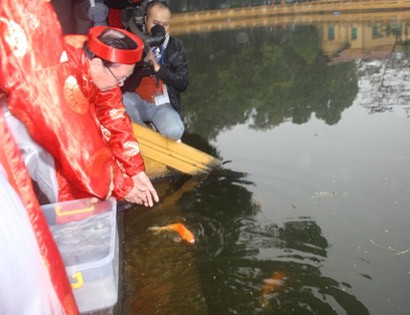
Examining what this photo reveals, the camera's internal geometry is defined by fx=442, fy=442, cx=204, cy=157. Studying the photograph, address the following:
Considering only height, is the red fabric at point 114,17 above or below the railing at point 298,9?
above

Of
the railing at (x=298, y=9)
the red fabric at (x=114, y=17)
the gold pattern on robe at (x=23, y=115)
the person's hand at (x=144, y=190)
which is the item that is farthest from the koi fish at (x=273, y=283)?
the railing at (x=298, y=9)

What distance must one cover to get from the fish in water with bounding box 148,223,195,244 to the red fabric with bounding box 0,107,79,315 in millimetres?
1771

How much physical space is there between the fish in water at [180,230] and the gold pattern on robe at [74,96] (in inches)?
69.1

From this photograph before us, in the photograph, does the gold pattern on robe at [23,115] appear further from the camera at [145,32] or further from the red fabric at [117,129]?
the camera at [145,32]

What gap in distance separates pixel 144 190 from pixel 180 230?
1.18 m

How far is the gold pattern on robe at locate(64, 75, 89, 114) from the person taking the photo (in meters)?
1.53

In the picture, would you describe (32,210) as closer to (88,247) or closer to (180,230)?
(88,247)

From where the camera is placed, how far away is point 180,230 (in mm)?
3285

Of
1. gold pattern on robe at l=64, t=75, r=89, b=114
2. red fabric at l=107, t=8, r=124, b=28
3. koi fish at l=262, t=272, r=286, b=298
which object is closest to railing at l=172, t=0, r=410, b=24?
red fabric at l=107, t=8, r=124, b=28

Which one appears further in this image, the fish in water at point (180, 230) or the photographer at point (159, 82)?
the photographer at point (159, 82)

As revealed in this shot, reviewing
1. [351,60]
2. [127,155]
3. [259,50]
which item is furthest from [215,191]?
[259,50]

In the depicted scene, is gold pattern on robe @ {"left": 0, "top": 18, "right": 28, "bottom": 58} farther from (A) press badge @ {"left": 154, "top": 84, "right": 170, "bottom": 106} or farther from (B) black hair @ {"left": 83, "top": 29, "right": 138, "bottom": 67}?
(A) press badge @ {"left": 154, "top": 84, "right": 170, "bottom": 106}

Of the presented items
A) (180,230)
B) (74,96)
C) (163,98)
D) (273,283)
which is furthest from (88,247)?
(163,98)

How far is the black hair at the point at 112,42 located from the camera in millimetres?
2014
